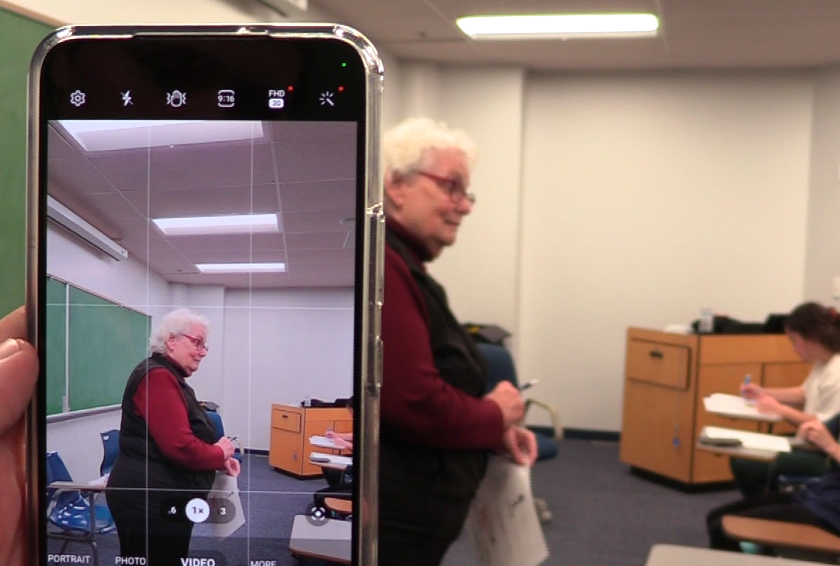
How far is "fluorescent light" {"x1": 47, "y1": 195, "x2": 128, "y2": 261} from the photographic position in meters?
0.62

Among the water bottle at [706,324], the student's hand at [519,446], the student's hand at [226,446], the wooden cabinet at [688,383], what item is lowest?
the wooden cabinet at [688,383]

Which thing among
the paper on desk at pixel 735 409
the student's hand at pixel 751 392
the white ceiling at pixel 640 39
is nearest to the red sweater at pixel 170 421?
the paper on desk at pixel 735 409

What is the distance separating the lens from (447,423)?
1.16 m

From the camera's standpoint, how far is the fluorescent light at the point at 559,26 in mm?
4168

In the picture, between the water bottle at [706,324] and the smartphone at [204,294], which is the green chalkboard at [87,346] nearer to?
the smartphone at [204,294]

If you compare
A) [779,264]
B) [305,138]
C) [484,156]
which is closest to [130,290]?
[305,138]

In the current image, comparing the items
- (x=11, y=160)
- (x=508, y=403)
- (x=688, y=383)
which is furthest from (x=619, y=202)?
(x=508, y=403)

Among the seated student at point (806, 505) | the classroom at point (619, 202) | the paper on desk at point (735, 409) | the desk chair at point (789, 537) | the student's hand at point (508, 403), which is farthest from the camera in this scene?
the classroom at point (619, 202)

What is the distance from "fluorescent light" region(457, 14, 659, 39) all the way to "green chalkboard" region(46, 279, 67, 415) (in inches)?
152

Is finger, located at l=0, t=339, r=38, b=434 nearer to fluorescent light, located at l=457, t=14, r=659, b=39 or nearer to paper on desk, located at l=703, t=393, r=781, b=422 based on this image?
paper on desk, located at l=703, t=393, r=781, b=422

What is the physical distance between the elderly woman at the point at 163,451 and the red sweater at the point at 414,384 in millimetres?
526

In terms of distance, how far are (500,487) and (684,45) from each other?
4.07 meters

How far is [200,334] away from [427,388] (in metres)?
0.56

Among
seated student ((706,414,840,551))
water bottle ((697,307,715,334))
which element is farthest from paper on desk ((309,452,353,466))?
water bottle ((697,307,715,334))
